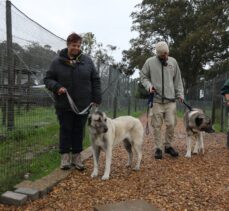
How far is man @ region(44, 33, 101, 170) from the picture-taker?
19.7ft

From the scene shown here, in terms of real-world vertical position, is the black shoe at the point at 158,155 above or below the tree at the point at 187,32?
below

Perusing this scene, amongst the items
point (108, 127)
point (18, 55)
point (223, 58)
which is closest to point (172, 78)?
point (108, 127)

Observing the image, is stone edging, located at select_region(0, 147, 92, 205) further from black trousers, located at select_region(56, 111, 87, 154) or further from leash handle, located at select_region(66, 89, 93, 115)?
leash handle, located at select_region(66, 89, 93, 115)

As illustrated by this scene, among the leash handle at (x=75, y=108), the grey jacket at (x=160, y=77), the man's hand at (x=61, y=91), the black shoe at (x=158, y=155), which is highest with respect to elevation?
the grey jacket at (x=160, y=77)

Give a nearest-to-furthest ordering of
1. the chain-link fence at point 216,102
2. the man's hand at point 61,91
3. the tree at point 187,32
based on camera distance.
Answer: the man's hand at point 61,91 < the chain-link fence at point 216,102 < the tree at point 187,32

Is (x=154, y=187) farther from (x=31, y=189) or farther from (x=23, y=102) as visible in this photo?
(x=23, y=102)

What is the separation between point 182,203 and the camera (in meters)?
4.93

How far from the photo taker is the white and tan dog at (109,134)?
588cm

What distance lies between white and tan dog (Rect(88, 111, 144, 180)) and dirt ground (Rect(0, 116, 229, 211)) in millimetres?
298

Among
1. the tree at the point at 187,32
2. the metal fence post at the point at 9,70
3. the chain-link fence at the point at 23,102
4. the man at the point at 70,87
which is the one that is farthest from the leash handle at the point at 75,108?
the tree at the point at 187,32

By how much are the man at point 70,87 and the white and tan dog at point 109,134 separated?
1.00 feet

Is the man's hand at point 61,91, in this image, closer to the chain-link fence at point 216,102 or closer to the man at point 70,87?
the man at point 70,87

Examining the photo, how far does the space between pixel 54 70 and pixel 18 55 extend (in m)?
1.02

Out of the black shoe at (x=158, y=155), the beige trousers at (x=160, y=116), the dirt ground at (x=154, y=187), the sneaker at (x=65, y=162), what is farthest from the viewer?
the beige trousers at (x=160, y=116)
